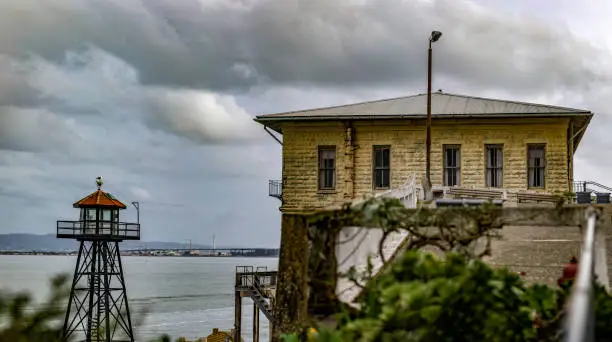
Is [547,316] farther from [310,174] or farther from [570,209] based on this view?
[310,174]

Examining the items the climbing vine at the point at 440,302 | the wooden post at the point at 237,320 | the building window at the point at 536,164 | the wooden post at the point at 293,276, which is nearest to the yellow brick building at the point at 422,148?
the building window at the point at 536,164

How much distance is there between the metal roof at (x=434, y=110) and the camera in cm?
2992

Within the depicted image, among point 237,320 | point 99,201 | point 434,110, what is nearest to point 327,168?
point 434,110

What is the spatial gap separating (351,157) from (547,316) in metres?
24.8

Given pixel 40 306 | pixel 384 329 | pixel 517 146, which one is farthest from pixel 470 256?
pixel 517 146

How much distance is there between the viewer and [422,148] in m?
30.8

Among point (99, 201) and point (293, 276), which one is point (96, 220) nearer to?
point (99, 201)

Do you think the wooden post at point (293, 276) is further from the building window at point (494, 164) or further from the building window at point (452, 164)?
the building window at point (494, 164)

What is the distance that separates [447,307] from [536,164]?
85.3ft

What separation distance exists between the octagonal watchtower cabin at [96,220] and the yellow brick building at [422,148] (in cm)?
1558

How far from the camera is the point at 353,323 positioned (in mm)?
5504

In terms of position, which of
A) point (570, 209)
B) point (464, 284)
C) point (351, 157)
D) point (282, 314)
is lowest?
point (282, 314)

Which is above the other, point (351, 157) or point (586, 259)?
point (351, 157)

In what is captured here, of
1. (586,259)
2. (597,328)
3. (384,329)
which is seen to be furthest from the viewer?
(597,328)
